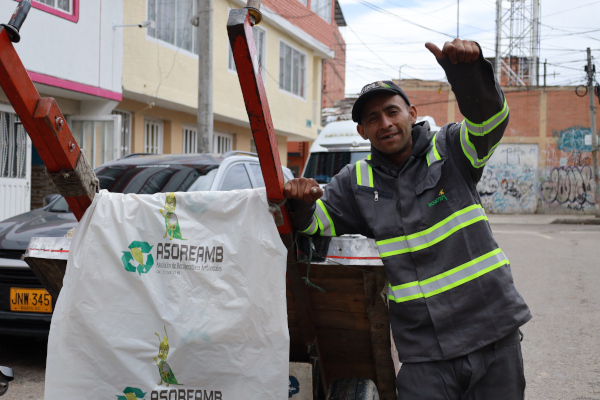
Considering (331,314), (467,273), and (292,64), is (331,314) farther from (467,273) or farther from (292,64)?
(292,64)

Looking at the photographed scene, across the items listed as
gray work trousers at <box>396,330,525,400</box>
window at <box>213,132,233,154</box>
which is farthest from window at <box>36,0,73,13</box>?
gray work trousers at <box>396,330,525,400</box>

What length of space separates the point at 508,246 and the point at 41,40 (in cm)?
1065

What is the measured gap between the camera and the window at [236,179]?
618cm

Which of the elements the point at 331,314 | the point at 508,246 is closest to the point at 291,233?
the point at 331,314

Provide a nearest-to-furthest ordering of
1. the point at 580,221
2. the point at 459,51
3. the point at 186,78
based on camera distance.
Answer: the point at 459,51
the point at 186,78
the point at 580,221

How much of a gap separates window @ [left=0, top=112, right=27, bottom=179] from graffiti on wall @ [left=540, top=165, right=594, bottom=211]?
23.8 m

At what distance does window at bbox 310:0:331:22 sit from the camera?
70.5 feet

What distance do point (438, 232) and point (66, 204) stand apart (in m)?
4.95

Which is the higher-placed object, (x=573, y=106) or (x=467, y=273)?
(x=573, y=106)

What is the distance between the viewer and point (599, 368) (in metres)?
5.09

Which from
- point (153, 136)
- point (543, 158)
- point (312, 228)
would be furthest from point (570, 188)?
point (312, 228)

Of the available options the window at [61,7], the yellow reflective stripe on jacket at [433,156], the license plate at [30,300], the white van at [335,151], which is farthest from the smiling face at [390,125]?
the window at [61,7]

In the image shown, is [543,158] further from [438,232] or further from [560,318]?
[438,232]

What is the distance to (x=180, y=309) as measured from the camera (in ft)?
7.58
